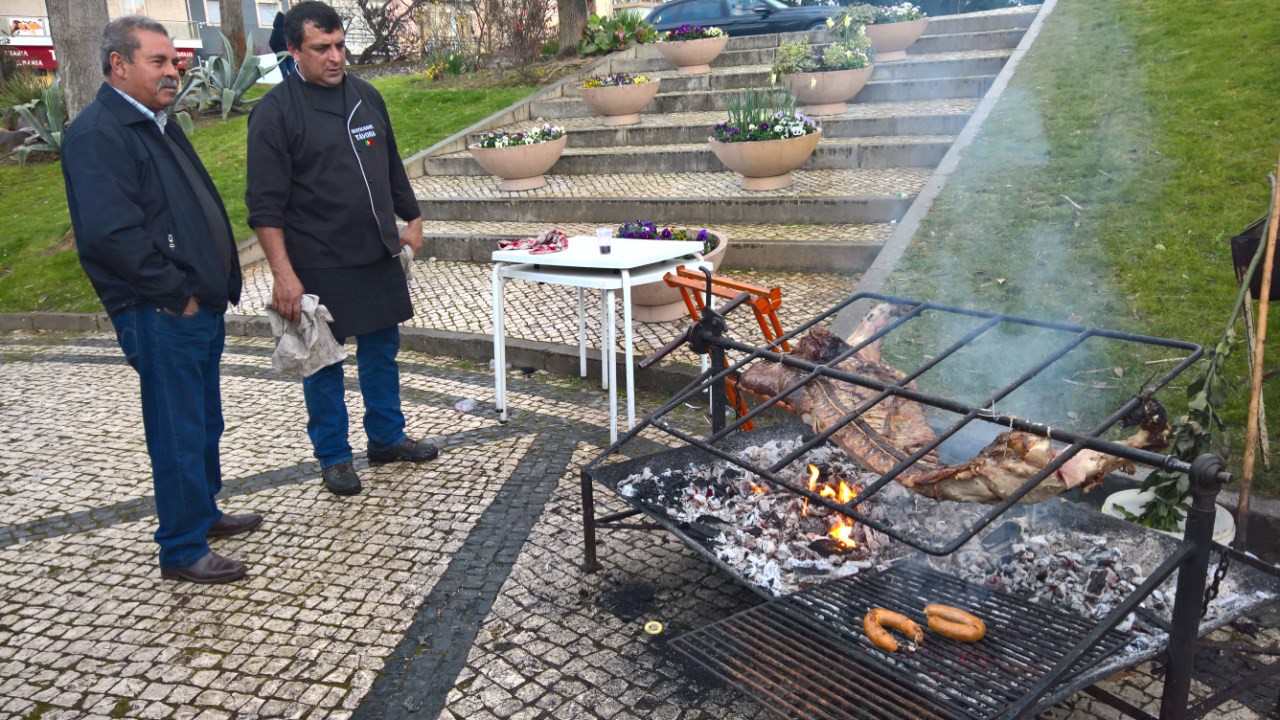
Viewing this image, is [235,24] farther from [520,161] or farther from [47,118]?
[520,161]

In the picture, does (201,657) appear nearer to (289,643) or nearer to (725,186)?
(289,643)

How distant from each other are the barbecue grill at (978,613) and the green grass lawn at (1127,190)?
1.49 metres

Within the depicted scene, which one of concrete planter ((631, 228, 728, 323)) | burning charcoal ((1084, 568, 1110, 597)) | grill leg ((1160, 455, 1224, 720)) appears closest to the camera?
grill leg ((1160, 455, 1224, 720))

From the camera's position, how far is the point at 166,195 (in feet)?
12.0

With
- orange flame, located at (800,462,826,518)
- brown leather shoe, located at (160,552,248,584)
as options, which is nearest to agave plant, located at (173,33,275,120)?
brown leather shoe, located at (160,552,248,584)

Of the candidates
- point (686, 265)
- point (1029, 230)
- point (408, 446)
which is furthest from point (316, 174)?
point (1029, 230)

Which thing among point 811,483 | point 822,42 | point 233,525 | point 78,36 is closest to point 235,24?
point 78,36

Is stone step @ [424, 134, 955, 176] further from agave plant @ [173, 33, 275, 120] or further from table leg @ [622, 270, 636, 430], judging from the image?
table leg @ [622, 270, 636, 430]

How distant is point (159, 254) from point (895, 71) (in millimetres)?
10062

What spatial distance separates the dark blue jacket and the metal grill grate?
7.89 feet

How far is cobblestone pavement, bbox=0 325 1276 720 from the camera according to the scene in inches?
121

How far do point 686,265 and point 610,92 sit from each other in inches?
290

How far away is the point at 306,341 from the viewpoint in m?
4.38

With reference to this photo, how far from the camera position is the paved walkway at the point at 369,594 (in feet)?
10.1
